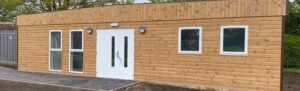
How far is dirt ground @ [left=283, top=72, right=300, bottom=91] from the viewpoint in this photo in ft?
38.8

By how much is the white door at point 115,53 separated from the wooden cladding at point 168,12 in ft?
1.81

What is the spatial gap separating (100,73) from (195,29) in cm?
455

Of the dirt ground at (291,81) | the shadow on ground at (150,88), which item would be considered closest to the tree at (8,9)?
the shadow on ground at (150,88)

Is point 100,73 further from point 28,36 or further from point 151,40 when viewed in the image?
point 28,36

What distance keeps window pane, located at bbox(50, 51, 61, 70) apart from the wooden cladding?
1.35 meters

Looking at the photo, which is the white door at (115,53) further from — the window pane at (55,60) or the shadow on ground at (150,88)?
the window pane at (55,60)

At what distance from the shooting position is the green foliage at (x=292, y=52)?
16516mm

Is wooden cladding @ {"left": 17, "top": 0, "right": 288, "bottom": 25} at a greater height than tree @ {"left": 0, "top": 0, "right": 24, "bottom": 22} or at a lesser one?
lesser

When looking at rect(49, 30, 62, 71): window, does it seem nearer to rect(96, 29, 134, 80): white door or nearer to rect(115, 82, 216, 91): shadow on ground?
rect(96, 29, 134, 80): white door

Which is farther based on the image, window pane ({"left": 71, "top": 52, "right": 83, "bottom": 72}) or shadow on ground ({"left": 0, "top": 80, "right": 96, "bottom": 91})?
window pane ({"left": 71, "top": 52, "right": 83, "bottom": 72})

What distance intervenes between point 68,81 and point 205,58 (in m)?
5.10

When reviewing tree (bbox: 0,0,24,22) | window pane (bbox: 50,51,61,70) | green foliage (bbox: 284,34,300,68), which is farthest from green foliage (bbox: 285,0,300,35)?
tree (bbox: 0,0,24,22)

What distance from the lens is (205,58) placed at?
11102mm

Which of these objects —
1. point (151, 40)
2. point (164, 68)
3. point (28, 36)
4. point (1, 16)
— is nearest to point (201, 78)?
point (164, 68)
